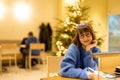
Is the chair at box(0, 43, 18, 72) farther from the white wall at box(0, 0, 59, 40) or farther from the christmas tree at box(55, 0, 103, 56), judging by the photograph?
the christmas tree at box(55, 0, 103, 56)

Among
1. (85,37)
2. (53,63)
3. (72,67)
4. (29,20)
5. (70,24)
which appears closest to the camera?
(72,67)

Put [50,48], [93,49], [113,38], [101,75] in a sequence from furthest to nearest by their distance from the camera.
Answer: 1. [50,48]
2. [113,38]
3. [93,49]
4. [101,75]

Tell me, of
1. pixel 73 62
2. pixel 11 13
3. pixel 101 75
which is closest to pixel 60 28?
pixel 73 62

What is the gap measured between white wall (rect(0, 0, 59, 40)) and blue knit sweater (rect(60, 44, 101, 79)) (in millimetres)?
7239

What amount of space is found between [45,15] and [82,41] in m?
7.66

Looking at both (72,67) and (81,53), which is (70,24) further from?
(72,67)

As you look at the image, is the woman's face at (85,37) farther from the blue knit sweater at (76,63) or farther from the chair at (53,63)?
the chair at (53,63)

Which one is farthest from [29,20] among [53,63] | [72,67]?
[72,67]

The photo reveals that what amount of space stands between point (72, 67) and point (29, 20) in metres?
7.64

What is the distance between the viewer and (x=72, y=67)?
69.1 inches

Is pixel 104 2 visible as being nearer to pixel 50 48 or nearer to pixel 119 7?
pixel 119 7

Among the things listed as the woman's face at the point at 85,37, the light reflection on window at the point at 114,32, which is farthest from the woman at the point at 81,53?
the light reflection on window at the point at 114,32

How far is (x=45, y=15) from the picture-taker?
941 centimetres

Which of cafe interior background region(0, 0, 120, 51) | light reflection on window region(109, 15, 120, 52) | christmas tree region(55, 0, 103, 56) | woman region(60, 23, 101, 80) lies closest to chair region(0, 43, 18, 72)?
cafe interior background region(0, 0, 120, 51)
